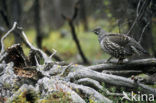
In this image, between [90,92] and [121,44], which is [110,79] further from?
[121,44]

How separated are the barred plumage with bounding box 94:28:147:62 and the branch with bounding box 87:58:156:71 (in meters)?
0.25

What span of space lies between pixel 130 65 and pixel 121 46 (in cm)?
62

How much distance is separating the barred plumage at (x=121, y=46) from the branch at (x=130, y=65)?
0.81 feet

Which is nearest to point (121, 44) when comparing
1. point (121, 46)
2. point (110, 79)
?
point (121, 46)

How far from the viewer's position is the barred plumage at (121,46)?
23.4 feet

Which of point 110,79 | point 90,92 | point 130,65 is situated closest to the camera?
point 90,92

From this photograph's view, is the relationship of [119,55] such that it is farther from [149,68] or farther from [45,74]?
[45,74]

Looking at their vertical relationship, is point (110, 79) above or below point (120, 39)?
below

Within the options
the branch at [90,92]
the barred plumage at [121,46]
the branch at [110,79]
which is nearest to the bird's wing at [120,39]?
the barred plumage at [121,46]

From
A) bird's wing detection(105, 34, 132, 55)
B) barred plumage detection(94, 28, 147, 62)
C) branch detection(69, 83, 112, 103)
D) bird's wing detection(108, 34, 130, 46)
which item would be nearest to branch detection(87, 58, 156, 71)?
barred plumage detection(94, 28, 147, 62)

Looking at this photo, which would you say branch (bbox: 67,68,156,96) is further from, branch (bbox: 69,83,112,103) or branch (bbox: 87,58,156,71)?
branch (bbox: 87,58,156,71)

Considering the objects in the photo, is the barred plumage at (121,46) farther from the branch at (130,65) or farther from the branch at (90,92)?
the branch at (90,92)

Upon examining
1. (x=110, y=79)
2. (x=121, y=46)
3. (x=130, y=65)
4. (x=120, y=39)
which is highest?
(x=120, y=39)

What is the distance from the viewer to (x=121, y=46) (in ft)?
23.9
